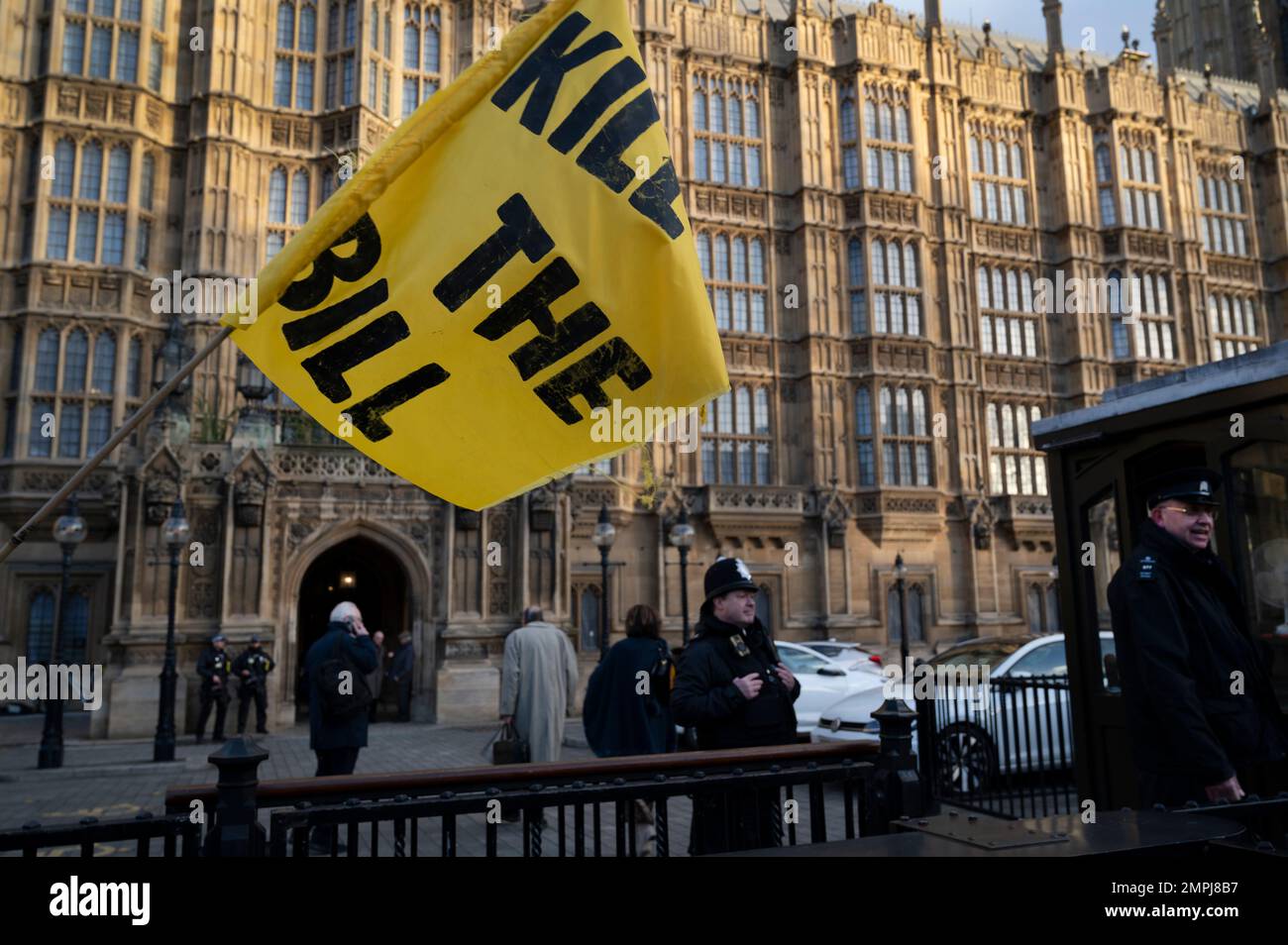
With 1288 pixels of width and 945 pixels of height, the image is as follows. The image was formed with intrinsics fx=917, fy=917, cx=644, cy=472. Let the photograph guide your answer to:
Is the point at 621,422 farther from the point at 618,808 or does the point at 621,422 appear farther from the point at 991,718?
the point at 991,718

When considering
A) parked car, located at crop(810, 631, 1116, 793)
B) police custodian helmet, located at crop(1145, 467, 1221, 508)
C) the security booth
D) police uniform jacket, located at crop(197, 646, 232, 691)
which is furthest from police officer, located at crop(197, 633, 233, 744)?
police custodian helmet, located at crop(1145, 467, 1221, 508)

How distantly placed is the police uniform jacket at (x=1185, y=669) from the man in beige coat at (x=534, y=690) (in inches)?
202

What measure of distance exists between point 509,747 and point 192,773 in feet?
19.1

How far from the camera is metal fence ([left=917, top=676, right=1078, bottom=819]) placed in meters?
7.34

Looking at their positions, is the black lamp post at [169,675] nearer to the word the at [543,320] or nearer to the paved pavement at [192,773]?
the paved pavement at [192,773]

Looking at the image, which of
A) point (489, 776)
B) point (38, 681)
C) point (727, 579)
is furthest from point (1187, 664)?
point (38, 681)

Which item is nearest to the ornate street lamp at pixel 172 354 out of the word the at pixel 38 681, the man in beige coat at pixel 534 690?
the word the at pixel 38 681

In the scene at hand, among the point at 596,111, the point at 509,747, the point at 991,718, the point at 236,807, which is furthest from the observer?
the point at 509,747

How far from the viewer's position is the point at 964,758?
899 cm

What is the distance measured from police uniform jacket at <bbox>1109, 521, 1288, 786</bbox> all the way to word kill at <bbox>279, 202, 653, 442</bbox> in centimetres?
229
